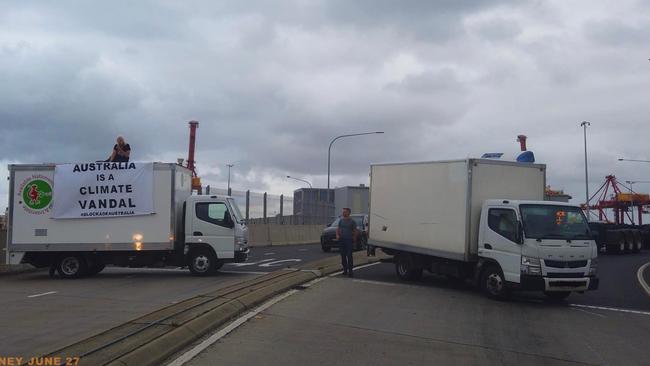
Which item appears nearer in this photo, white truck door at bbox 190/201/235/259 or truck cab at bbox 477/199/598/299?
truck cab at bbox 477/199/598/299

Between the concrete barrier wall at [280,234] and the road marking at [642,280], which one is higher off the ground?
the concrete barrier wall at [280,234]

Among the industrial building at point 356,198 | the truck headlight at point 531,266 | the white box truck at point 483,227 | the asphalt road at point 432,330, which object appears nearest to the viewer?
the asphalt road at point 432,330

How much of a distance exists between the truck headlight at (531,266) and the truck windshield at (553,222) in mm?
468

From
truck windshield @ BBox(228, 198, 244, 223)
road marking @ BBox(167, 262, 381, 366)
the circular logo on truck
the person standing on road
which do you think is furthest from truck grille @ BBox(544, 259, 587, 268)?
the circular logo on truck

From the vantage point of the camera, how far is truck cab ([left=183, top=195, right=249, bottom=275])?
16.8 meters

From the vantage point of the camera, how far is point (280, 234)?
37.7 meters

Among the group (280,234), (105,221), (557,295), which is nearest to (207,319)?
(557,295)

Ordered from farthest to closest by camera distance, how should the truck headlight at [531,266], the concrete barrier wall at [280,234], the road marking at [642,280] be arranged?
the concrete barrier wall at [280,234], the road marking at [642,280], the truck headlight at [531,266]

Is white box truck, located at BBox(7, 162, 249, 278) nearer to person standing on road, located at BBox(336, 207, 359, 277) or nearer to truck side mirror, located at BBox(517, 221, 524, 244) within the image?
person standing on road, located at BBox(336, 207, 359, 277)

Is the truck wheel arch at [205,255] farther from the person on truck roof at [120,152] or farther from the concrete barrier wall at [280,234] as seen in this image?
the concrete barrier wall at [280,234]

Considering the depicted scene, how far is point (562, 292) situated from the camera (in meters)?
12.6

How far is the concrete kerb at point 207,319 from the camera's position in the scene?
6.54 meters

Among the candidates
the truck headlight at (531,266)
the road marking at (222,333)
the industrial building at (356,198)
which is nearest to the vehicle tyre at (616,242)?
the industrial building at (356,198)

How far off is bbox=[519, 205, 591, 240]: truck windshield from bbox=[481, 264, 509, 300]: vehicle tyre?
1.09 m
